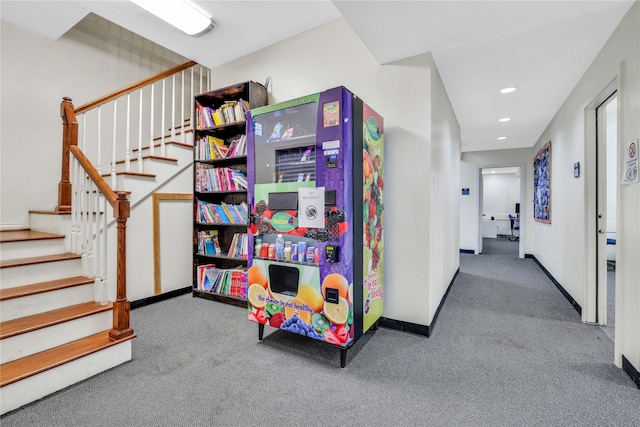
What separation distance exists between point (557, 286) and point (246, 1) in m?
4.84

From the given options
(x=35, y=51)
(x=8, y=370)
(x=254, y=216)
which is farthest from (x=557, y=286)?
(x=35, y=51)

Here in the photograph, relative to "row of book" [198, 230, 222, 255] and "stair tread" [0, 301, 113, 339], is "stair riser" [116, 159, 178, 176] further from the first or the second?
"stair tread" [0, 301, 113, 339]

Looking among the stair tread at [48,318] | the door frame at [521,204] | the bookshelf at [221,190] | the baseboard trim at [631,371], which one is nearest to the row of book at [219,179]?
the bookshelf at [221,190]

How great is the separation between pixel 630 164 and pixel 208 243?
3.63m

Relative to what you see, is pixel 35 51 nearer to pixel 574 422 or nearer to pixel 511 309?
pixel 574 422

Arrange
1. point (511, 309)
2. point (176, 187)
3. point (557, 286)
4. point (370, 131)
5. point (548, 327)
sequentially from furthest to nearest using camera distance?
point (557, 286) < point (176, 187) < point (511, 309) < point (548, 327) < point (370, 131)

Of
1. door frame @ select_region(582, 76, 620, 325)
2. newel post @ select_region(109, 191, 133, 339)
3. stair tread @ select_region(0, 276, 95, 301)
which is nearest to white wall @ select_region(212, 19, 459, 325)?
door frame @ select_region(582, 76, 620, 325)

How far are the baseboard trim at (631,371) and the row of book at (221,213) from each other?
3135 mm

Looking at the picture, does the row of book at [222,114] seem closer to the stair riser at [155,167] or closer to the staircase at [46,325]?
the stair riser at [155,167]

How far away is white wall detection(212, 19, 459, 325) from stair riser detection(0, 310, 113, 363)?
2.25m

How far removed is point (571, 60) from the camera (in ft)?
8.46

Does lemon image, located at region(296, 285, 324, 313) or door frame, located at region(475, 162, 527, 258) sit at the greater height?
door frame, located at region(475, 162, 527, 258)

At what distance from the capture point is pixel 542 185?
4.81 meters

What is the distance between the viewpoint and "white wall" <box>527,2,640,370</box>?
1794 millimetres
